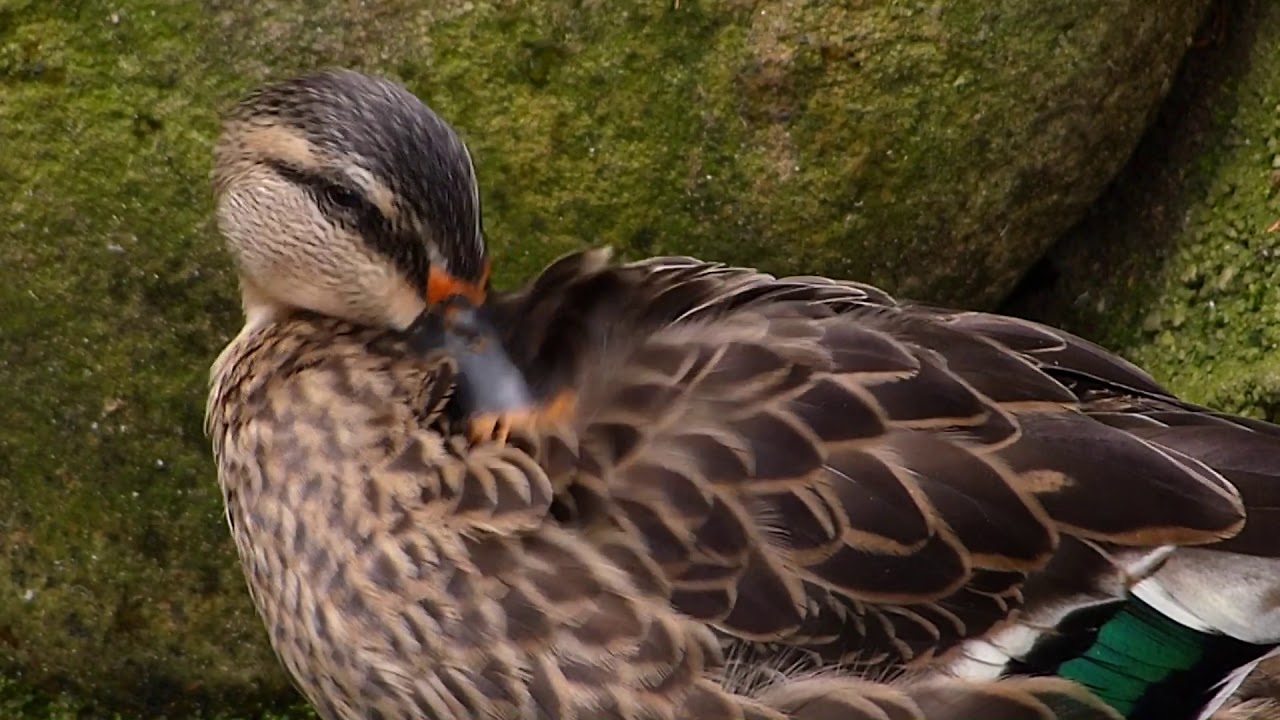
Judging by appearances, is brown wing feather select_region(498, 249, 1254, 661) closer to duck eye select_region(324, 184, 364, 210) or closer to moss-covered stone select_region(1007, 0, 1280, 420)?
duck eye select_region(324, 184, 364, 210)

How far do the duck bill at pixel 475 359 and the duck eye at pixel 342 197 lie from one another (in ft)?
0.52

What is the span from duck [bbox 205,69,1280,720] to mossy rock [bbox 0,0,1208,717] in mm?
534

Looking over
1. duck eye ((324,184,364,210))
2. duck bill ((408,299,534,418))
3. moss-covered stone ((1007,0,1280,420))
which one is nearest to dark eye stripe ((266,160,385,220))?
duck eye ((324,184,364,210))

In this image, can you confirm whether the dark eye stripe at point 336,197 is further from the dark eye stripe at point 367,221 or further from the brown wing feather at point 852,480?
the brown wing feather at point 852,480

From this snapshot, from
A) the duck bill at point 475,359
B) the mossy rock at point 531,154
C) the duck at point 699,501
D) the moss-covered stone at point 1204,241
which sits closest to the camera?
the duck at point 699,501

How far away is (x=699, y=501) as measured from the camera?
1598 millimetres

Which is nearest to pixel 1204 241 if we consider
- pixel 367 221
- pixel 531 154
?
pixel 531 154

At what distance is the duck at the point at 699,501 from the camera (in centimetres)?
157

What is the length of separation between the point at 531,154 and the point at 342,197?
22.5 inches

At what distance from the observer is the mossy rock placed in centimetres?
226

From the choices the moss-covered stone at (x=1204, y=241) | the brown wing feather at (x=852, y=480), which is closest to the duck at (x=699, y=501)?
the brown wing feather at (x=852, y=480)

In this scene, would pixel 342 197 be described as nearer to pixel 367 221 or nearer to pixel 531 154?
A: pixel 367 221

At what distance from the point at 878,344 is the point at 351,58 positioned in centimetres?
102

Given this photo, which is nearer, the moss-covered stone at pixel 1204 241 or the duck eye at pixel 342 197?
the duck eye at pixel 342 197
